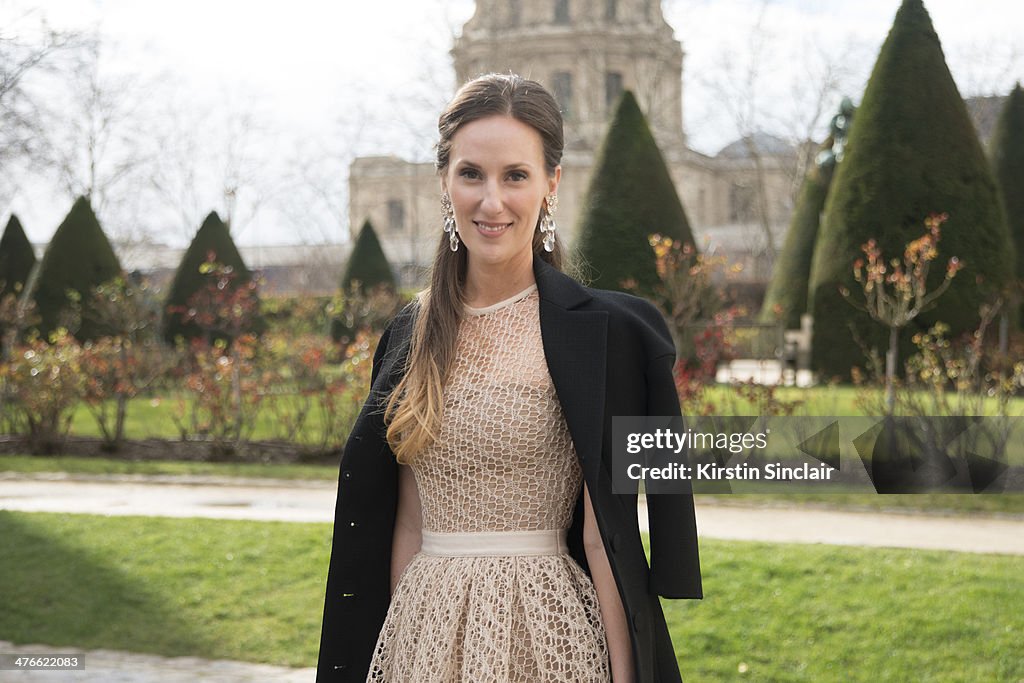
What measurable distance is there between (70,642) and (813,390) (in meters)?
8.41

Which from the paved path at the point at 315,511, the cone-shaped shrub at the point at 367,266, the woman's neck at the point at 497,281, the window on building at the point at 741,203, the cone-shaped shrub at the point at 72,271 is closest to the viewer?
the woman's neck at the point at 497,281

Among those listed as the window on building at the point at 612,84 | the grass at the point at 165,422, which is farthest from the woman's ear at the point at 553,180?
the window on building at the point at 612,84

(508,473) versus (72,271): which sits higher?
(72,271)

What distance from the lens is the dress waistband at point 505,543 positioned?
2193 mm

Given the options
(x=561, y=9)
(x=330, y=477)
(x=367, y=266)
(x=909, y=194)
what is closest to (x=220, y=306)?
(x=367, y=266)

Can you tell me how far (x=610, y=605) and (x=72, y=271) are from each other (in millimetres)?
18064

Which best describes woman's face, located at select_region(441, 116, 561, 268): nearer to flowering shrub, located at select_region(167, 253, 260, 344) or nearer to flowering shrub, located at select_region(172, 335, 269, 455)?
flowering shrub, located at select_region(172, 335, 269, 455)

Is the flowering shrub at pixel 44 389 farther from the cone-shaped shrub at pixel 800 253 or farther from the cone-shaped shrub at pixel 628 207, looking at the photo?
the cone-shaped shrub at pixel 800 253

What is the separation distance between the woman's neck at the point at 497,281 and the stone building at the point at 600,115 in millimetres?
37132

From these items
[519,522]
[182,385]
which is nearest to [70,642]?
[519,522]

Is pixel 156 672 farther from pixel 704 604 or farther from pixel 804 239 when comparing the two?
pixel 804 239

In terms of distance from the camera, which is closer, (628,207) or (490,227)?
(490,227)

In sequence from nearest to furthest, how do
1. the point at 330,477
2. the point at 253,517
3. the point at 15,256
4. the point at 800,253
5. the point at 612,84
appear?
the point at 253,517
the point at 330,477
the point at 800,253
the point at 15,256
the point at 612,84

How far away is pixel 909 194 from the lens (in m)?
12.2
